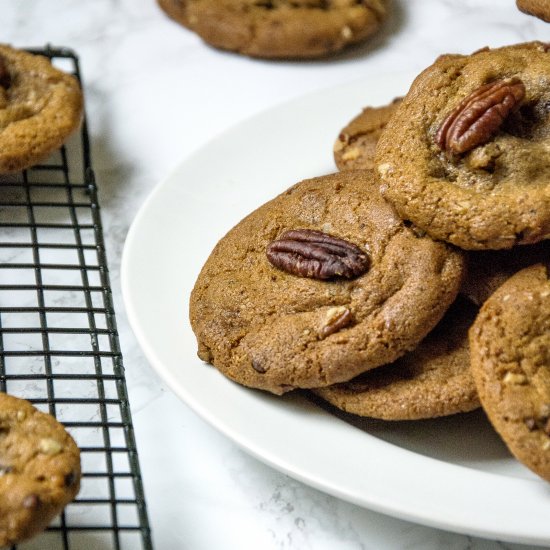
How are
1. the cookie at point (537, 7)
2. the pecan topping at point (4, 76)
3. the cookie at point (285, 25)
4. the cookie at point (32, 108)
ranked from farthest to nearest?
1. the cookie at point (285, 25)
2. the pecan topping at point (4, 76)
3. the cookie at point (32, 108)
4. the cookie at point (537, 7)

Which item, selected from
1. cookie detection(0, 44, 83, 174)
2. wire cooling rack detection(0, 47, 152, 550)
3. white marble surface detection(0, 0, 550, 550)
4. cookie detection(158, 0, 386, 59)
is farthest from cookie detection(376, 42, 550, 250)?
cookie detection(158, 0, 386, 59)

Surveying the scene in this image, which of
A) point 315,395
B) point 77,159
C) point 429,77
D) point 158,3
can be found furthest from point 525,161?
point 158,3

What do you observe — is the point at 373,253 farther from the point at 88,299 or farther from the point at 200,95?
the point at 200,95

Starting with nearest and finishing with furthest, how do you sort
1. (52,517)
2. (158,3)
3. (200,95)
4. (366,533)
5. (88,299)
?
1. (52,517)
2. (366,533)
3. (88,299)
4. (200,95)
5. (158,3)

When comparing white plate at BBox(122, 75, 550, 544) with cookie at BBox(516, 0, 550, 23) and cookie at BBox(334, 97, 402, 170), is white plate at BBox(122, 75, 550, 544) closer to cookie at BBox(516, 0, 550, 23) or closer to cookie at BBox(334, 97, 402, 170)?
cookie at BBox(334, 97, 402, 170)

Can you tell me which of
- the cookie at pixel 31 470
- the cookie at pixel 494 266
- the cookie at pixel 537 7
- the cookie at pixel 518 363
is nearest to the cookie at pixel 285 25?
the cookie at pixel 537 7

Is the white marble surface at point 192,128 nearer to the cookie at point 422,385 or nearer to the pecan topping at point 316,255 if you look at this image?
the cookie at point 422,385
